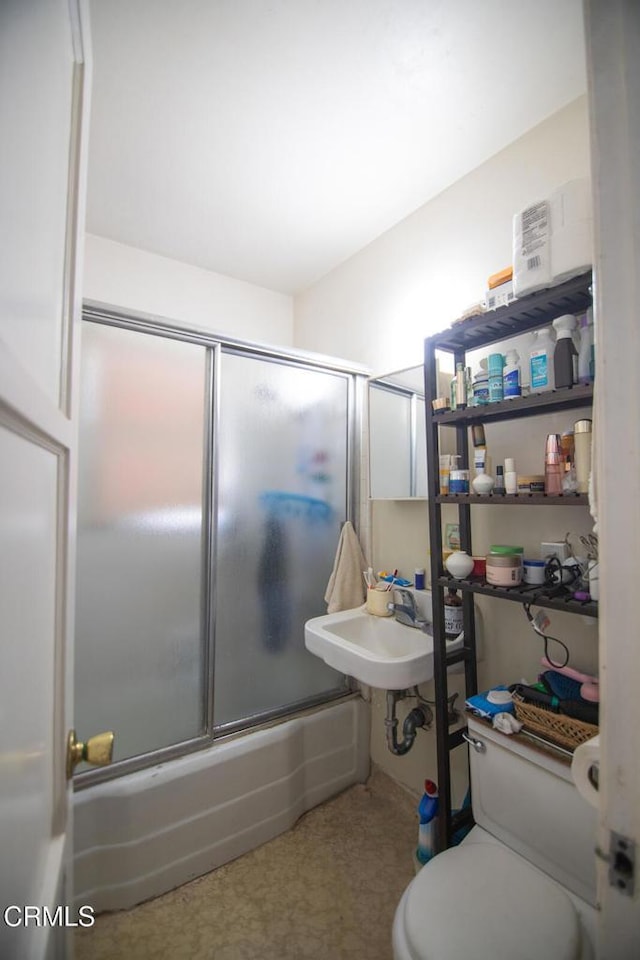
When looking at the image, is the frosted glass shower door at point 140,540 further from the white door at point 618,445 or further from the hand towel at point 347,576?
the white door at point 618,445

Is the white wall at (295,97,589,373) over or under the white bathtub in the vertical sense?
over

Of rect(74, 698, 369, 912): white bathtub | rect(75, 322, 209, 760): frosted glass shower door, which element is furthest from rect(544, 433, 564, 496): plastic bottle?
rect(74, 698, 369, 912): white bathtub

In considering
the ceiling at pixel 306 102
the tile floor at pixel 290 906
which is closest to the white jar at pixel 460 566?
the tile floor at pixel 290 906

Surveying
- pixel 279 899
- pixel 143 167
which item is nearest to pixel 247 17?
pixel 143 167

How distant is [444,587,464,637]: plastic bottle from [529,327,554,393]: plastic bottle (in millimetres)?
733

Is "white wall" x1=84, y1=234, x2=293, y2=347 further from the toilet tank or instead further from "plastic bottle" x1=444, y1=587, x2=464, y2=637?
the toilet tank

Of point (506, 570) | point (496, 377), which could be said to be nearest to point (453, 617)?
point (506, 570)

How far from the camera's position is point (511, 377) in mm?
1140

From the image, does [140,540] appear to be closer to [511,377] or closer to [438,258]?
[511,377]

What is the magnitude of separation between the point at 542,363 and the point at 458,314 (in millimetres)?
618

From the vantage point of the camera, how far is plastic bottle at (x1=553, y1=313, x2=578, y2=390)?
1003 mm

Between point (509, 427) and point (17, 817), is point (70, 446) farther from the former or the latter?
point (509, 427)

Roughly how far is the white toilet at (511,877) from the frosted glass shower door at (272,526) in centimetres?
88

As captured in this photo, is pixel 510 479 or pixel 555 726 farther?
pixel 510 479
